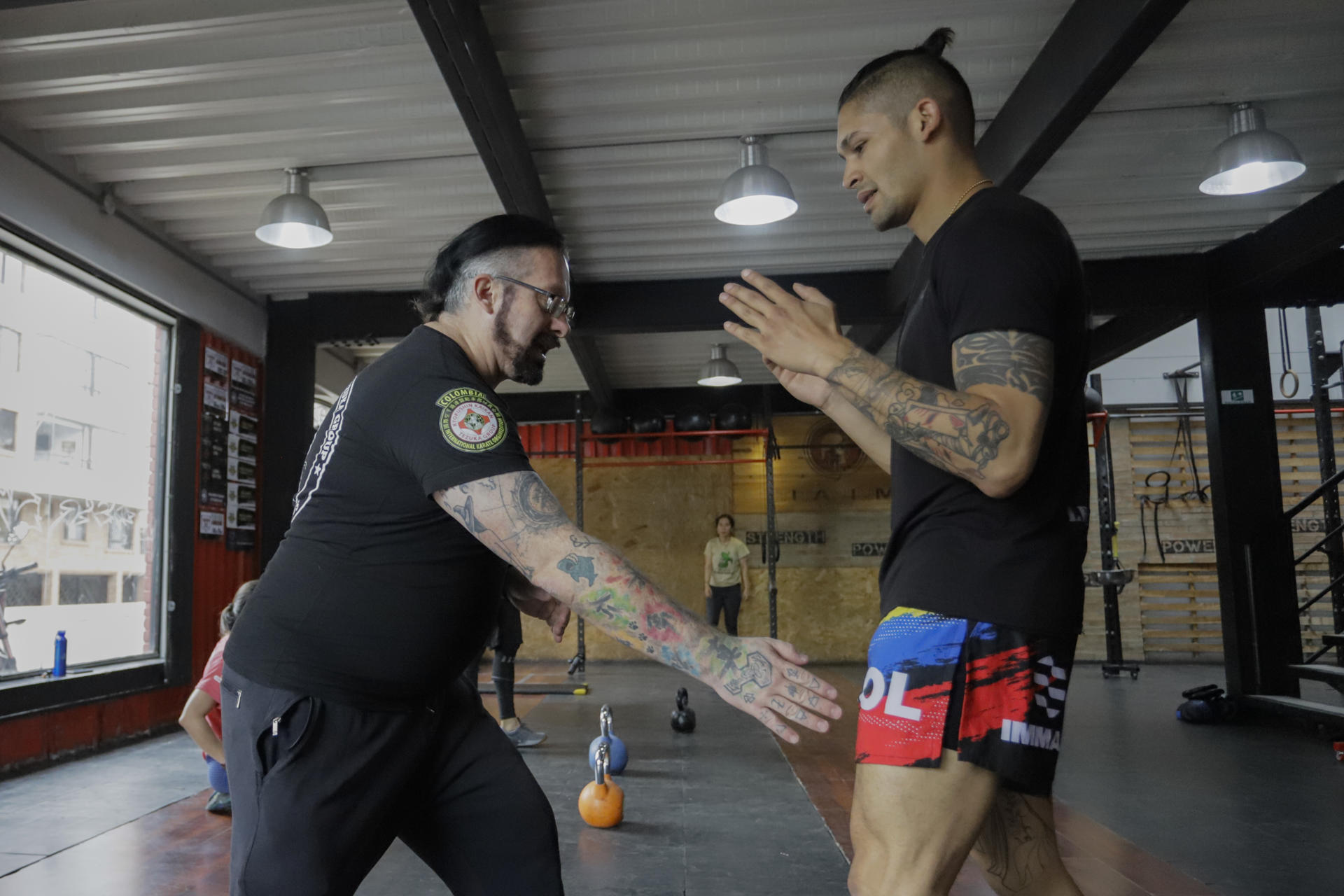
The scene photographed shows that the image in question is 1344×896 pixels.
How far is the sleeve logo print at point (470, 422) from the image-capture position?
1292mm

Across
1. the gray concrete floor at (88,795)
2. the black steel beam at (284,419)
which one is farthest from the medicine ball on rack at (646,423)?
the gray concrete floor at (88,795)

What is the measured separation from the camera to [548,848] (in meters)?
1.57

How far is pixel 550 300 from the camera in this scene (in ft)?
5.47

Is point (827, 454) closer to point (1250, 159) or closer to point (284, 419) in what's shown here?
point (284, 419)

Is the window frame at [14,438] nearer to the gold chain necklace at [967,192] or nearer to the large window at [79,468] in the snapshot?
the large window at [79,468]

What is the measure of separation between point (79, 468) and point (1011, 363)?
19.6 ft

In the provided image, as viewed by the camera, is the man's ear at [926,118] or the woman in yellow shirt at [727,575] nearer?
the man's ear at [926,118]

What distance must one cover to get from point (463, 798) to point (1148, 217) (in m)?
6.28

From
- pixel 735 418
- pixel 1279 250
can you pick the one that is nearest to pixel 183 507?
pixel 735 418

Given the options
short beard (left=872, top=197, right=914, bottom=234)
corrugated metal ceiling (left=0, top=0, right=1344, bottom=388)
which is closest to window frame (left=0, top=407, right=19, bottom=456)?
corrugated metal ceiling (left=0, top=0, right=1344, bottom=388)

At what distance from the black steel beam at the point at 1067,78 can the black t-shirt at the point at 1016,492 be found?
2.65 m

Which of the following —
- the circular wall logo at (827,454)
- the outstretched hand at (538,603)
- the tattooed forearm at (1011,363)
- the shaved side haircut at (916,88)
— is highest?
the circular wall logo at (827,454)

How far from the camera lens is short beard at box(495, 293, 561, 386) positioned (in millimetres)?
1623

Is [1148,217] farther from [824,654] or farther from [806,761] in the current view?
[824,654]
